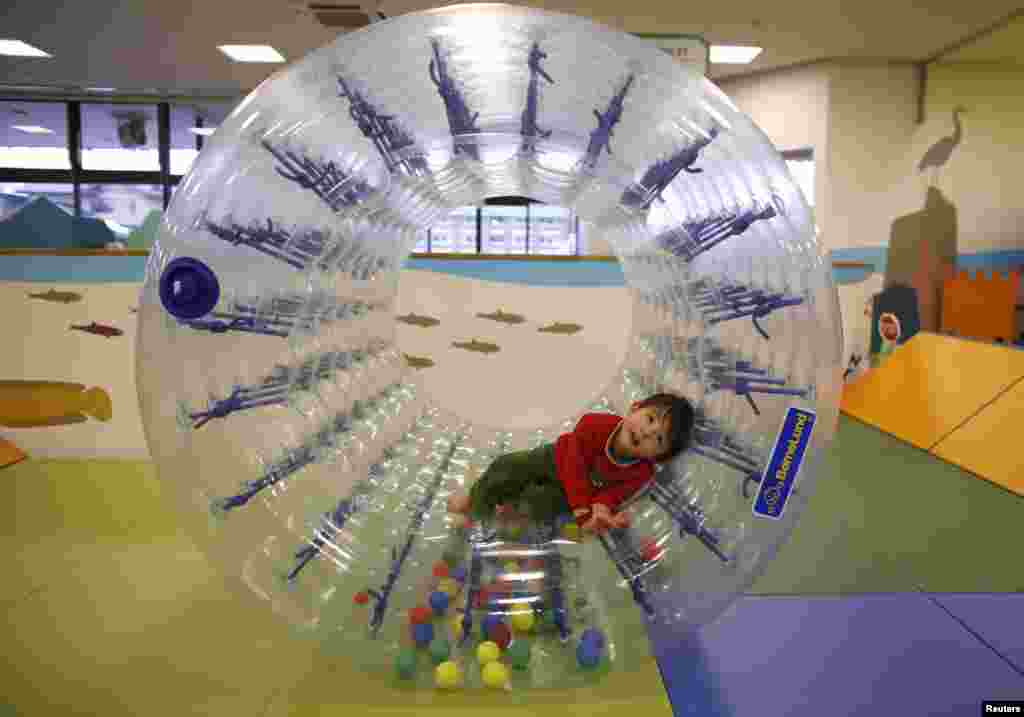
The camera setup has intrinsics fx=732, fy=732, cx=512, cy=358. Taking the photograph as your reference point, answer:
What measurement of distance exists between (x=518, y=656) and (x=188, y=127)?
8604 mm

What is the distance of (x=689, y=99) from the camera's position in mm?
1605

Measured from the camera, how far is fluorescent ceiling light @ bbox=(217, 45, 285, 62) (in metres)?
6.43

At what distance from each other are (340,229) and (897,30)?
5.66 meters

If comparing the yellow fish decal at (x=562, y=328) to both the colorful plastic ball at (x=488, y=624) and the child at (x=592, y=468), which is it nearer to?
the child at (x=592, y=468)

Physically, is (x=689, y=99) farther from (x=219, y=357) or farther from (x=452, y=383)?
(x=452, y=383)

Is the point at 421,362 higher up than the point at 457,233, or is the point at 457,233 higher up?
the point at 457,233

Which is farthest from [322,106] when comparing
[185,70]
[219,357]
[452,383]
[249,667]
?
[185,70]

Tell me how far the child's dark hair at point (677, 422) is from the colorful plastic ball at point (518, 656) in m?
0.55

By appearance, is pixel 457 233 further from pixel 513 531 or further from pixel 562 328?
pixel 513 531

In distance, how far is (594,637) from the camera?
1678 millimetres

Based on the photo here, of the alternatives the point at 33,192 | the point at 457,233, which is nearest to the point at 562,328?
the point at 457,233

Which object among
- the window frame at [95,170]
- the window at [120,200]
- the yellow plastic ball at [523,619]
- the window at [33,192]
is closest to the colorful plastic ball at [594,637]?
the yellow plastic ball at [523,619]

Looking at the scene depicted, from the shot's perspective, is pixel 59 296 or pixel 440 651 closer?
pixel 440 651

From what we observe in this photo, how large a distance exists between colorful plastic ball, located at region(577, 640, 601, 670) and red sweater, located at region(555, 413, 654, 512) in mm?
345
